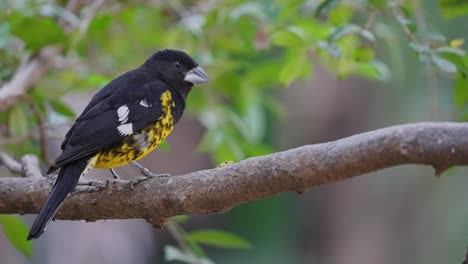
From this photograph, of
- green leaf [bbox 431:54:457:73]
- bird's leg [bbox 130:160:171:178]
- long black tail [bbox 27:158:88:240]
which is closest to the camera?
long black tail [bbox 27:158:88:240]

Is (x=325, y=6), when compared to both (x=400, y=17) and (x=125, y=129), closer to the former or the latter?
(x=400, y=17)

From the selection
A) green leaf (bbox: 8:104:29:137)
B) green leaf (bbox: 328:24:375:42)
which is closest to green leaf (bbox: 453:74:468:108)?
green leaf (bbox: 328:24:375:42)

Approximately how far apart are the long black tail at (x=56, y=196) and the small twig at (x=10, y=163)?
0.50 m

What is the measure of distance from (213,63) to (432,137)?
2.12 metres

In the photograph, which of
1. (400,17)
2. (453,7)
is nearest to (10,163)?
(400,17)

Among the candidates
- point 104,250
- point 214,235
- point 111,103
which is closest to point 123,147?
point 111,103

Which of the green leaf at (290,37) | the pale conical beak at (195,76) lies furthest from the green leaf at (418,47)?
the pale conical beak at (195,76)

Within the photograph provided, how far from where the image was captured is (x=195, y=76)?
11.6 feet

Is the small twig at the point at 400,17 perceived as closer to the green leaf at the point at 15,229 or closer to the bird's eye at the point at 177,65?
the bird's eye at the point at 177,65

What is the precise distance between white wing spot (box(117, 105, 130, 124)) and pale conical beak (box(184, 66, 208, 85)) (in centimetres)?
52

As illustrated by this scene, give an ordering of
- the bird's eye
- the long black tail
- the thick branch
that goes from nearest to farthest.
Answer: the thick branch
the long black tail
the bird's eye

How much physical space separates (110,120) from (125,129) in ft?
0.21

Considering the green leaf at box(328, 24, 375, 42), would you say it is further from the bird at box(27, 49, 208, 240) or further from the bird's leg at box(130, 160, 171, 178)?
the bird's leg at box(130, 160, 171, 178)

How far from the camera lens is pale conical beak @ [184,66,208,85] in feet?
11.6
